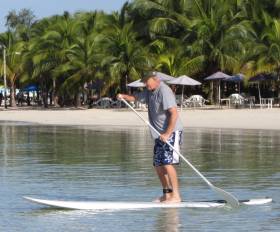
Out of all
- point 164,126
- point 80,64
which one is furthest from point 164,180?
point 80,64

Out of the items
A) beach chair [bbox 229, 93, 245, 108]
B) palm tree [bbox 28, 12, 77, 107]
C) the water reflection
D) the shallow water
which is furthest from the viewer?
palm tree [bbox 28, 12, 77, 107]

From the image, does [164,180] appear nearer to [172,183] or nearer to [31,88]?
[172,183]

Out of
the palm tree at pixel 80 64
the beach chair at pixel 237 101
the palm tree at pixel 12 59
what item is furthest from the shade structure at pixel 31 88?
the beach chair at pixel 237 101

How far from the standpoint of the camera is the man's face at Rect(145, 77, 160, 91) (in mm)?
10266

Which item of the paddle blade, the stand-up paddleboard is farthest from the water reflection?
the paddle blade

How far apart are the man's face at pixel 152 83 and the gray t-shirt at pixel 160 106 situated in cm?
4

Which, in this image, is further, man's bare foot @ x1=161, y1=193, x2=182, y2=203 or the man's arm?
man's bare foot @ x1=161, y1=193, x2=182, y2=203

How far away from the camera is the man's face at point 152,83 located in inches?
404

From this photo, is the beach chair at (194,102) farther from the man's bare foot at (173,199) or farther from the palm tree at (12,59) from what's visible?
the man's bare foot at (173,199)

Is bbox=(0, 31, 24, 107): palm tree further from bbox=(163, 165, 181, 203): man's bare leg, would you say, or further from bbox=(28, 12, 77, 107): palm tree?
bbox=(163, 165, 181, 203): man's bare leg

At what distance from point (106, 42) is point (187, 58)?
5.62m

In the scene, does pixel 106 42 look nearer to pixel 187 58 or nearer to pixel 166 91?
pixel 187 58

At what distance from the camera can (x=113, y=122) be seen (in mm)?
36750

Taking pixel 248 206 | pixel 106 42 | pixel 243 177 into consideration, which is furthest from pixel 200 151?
pixel 106 42
